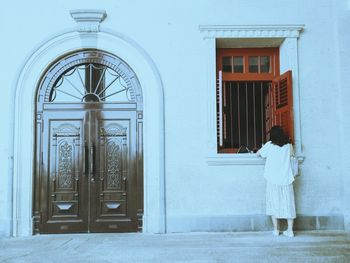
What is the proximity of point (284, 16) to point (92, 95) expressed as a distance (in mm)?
3449

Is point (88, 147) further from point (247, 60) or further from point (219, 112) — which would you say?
point (247, 60)

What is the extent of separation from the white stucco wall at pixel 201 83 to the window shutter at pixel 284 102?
26 cm

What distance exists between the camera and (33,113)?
22.0 feet

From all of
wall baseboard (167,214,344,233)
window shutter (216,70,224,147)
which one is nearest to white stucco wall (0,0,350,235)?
wall baseboard (167,214,344,233)

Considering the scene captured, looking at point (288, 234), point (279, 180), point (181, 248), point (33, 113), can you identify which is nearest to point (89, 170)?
point (33, 113)

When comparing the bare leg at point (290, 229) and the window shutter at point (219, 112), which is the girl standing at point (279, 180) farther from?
the window shutter at point (219, 112)

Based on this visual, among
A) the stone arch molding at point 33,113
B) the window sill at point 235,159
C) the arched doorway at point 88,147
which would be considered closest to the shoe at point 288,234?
the window sill at point 235,159

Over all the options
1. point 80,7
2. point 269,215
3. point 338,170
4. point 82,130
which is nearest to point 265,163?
point 269,215

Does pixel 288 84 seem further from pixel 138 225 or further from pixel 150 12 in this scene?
pixel 138 225

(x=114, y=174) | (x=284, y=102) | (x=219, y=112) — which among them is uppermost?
(x=284, y=102)

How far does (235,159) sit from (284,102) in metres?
1.26

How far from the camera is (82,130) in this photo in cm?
675

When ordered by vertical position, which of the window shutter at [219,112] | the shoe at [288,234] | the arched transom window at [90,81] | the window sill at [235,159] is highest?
the arched transom window at [90,81]

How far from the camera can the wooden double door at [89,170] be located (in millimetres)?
6656
